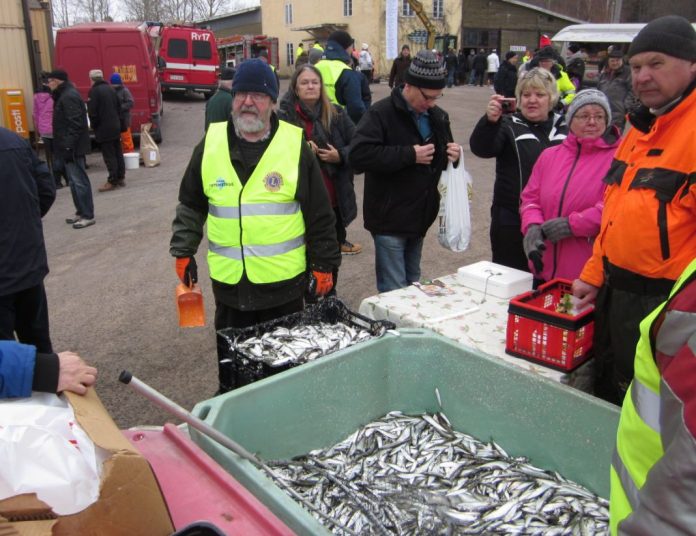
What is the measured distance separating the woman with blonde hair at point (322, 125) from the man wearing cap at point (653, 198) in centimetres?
285

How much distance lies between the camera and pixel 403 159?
4.40 metres

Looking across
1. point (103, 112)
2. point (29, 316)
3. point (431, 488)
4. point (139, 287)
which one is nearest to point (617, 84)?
point (139, 287)

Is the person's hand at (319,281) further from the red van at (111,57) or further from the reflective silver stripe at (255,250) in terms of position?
the red van at (111,57)

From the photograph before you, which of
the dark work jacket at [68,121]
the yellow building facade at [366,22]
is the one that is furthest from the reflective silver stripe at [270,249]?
the yellow building facade at [366,22]

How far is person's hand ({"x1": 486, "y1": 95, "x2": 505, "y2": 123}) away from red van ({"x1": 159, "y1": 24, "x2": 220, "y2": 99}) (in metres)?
22.8

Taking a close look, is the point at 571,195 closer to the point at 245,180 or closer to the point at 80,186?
the point at 245,180

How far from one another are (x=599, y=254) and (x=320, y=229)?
1591 millimetres

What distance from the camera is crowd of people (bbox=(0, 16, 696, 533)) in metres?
1.48

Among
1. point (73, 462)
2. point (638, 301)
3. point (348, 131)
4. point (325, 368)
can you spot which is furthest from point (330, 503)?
point (348, 131)

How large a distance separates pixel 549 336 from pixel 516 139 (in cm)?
200

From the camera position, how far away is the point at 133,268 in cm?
795

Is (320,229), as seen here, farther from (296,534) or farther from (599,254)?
(296,534)

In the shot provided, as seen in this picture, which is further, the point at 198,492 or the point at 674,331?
the point at 198,492

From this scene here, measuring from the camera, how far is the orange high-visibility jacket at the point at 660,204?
2.72 m
